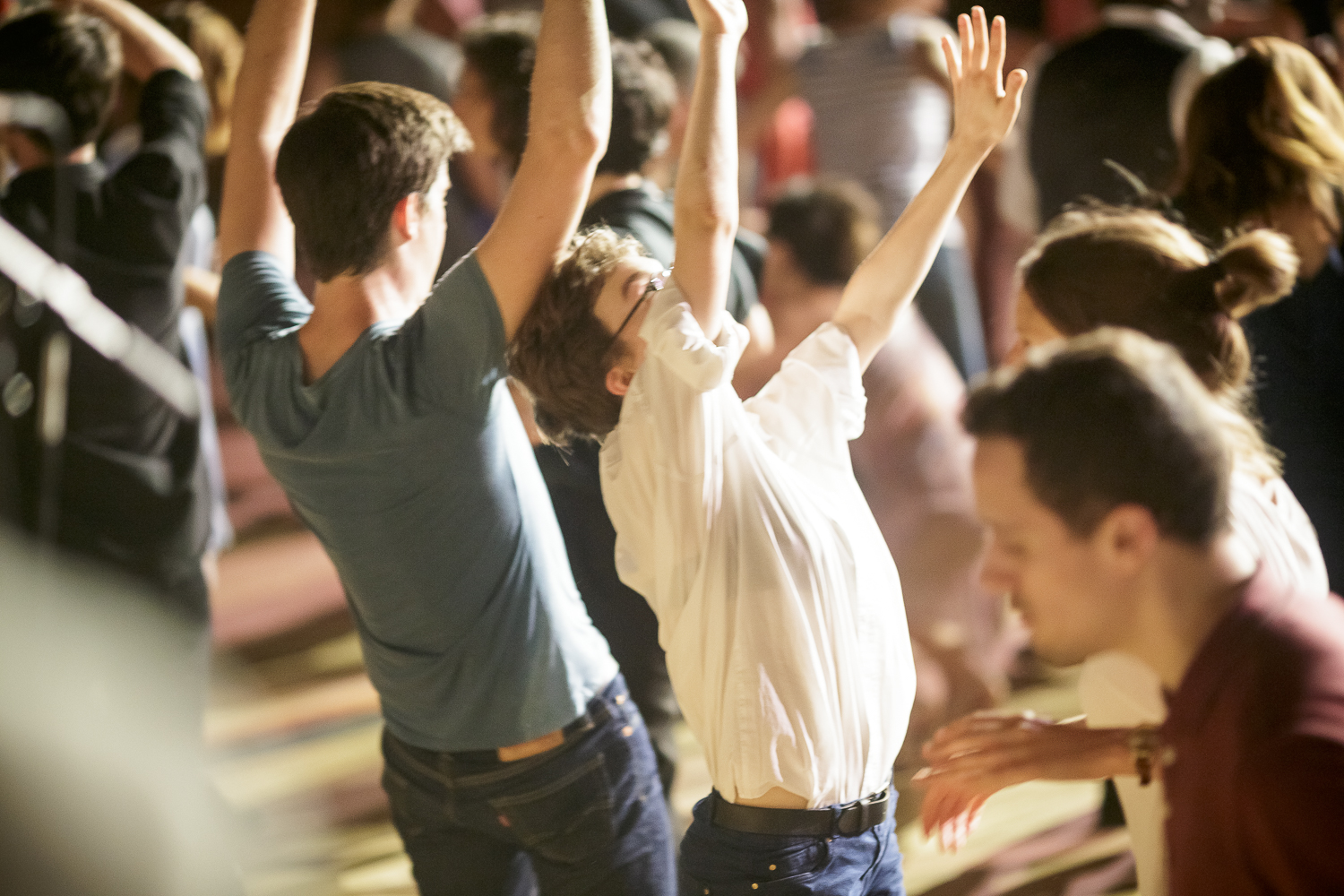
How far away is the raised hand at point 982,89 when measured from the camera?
4.37ft

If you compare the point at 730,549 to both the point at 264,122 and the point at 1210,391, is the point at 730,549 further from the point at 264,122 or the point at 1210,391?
the point at 264,122

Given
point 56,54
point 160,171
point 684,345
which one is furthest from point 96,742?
point 684,345

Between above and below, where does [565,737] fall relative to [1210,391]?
below

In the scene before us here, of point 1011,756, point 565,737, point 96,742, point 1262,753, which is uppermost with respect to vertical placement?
point 1262,753

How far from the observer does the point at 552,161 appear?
1.22 m

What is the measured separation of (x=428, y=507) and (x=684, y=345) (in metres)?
0.39

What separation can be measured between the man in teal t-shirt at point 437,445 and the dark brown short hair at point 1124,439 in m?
0.55

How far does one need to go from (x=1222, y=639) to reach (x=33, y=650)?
2.40 meters

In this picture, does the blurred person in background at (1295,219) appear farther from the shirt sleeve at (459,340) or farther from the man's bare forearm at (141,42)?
the man's bare forearm at (141,42)

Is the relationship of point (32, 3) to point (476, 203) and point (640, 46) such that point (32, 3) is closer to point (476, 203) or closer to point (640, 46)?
point (476, 203)

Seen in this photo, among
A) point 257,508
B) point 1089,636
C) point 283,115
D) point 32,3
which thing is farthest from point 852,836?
point 257,508

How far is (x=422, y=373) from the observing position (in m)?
1.25

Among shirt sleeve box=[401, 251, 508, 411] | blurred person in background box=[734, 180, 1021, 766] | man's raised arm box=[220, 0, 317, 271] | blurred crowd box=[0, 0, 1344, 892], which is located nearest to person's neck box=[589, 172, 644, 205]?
blurred crowd box=[0, 0, 1344, 892]

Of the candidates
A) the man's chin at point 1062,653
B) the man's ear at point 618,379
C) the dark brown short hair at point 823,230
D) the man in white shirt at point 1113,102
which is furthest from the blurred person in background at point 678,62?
the man's chin at point 1062,653
